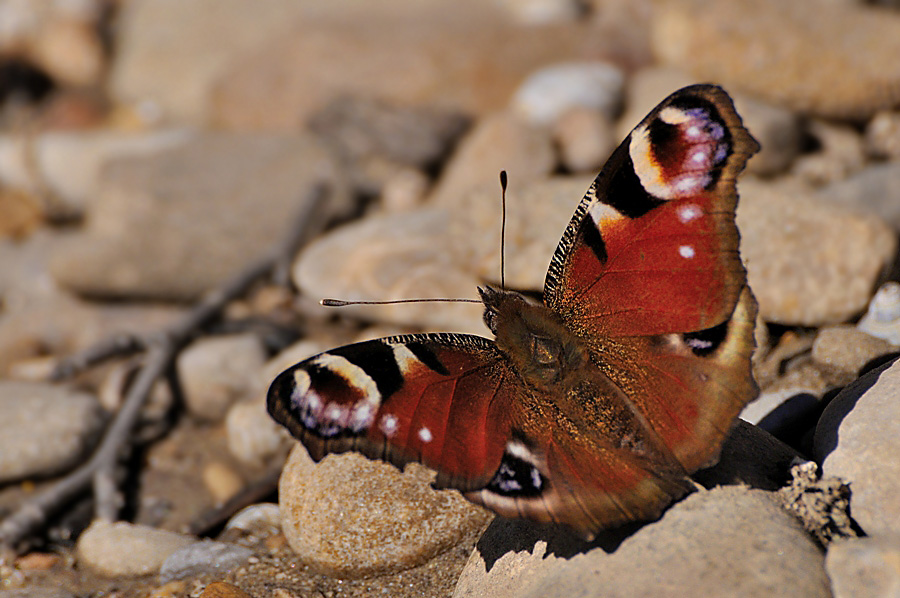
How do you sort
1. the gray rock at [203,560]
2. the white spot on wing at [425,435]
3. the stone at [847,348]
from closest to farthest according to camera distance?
the white spot on wing at [425,435], the gray rock at [203,560], the stone at [847,348]

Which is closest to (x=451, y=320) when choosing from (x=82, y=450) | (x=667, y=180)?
(x=667, y=180)

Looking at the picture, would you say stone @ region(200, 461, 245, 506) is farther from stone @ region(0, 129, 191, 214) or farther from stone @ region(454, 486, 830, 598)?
stone @ region(0, 129, 191, 214)

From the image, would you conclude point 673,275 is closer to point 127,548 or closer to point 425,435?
point 425,435

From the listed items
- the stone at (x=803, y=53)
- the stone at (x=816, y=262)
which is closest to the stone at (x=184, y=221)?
the stone at (x=803, y=53)

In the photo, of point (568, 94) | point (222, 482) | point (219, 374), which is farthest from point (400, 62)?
point (222, 482)

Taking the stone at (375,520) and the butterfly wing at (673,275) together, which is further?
the stone at (375,520)

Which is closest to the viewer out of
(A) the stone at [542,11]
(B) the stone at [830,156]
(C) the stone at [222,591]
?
(C) the stone at [222,591]

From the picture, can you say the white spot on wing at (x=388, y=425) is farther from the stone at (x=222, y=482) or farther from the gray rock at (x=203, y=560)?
the stone at (x=222, y=482)

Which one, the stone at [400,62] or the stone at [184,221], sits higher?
the stone at [400,62]
